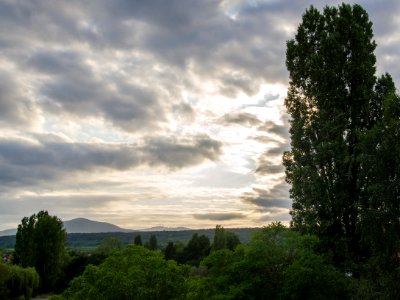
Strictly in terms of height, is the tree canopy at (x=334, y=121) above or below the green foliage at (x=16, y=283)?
above

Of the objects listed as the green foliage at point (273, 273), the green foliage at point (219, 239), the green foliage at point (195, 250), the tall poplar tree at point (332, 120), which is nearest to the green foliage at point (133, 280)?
the green foliage at point (273, 273)

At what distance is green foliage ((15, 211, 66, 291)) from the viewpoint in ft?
283

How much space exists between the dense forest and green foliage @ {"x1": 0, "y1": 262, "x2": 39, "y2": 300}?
36777 mm

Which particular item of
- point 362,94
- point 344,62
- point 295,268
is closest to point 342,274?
point 295,268

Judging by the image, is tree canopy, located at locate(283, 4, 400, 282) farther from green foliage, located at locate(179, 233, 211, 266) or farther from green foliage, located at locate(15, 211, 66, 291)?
green foliage, located at locate(179, 233, 211, 266)

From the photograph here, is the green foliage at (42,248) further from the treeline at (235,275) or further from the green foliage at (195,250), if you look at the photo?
the treeline at (235,275)

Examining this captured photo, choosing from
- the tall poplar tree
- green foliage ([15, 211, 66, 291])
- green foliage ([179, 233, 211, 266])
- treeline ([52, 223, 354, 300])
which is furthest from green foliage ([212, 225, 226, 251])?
treeline ([52, 223, 354, 300])

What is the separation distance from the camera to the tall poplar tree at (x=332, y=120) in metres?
31.1

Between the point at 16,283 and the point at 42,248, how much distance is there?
2485 centimetres

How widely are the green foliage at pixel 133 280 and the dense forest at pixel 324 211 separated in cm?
5

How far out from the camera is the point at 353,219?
31.2 m

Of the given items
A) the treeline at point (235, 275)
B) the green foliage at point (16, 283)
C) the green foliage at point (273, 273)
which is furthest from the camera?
the green foliage at point (16, 283)

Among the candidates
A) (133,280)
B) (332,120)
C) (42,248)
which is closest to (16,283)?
(42,248)

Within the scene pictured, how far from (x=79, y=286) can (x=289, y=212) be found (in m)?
15.8
